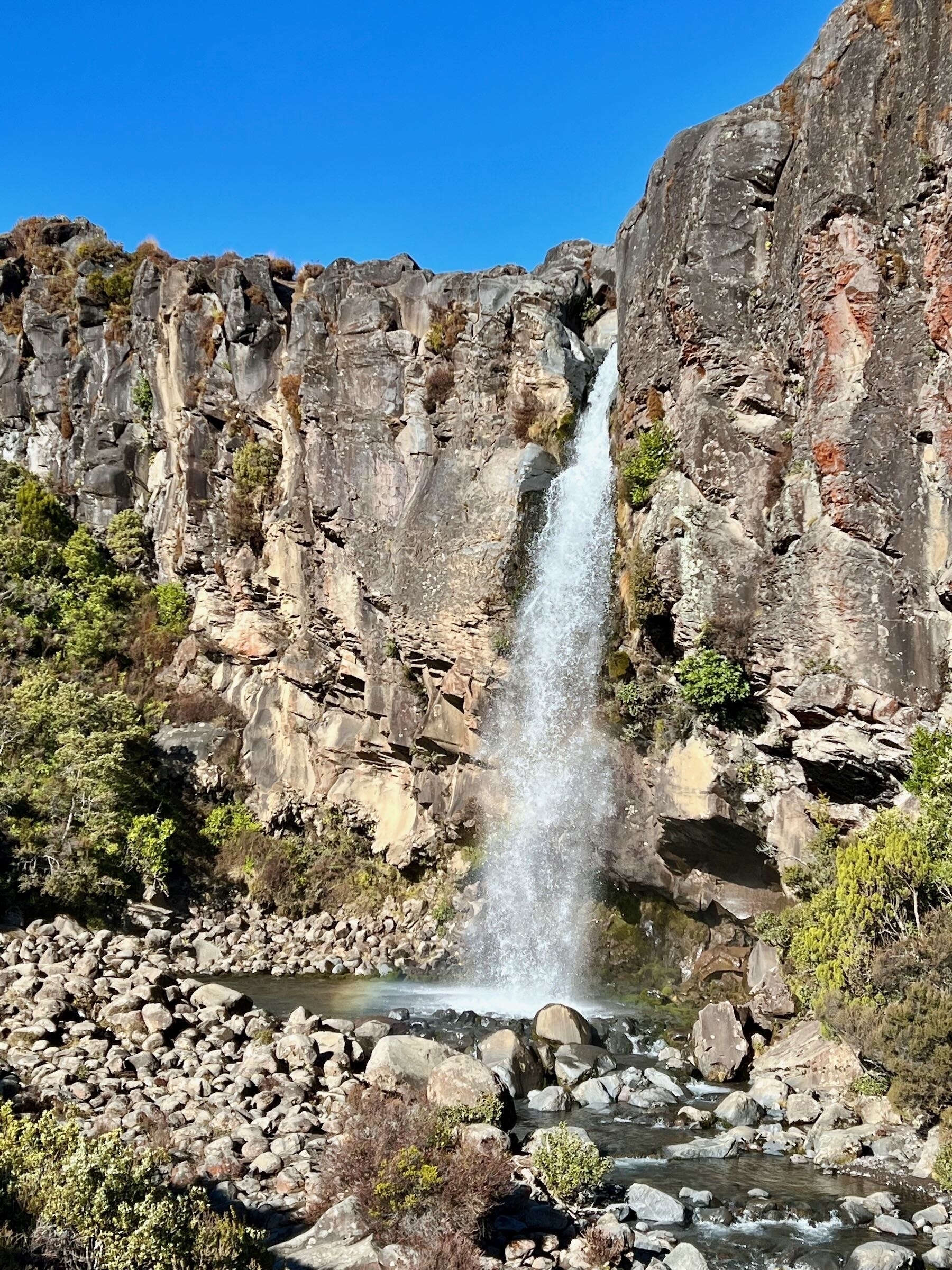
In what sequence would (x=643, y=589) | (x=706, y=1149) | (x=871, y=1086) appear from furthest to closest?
(x=643, y=589) < (x=871, y=1086) < (x=706, y=1149)

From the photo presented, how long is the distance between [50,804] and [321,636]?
940cm

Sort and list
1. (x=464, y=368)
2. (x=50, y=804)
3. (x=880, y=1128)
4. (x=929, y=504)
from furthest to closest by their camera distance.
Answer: (x=464, y=368) → (x=50, y=804) → (x=929, y=504) → (x=880, y=1128)

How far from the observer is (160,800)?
28.8 meters

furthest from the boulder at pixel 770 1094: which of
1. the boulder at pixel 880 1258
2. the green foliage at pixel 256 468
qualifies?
the green foliage at pixel 256 468

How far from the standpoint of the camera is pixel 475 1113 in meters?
11.5

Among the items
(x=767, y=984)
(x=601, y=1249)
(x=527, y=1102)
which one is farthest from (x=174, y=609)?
(x=601, y=1249)

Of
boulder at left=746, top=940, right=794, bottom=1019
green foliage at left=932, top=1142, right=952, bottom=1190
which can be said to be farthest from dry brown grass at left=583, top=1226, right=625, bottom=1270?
boulder at left=746, top=940, right=794, bottom=1019

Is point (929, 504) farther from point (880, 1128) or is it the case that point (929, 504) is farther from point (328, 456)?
point (328, 456)

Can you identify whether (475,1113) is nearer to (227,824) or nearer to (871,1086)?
(871,1086)

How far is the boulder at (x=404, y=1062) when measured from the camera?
12.7 m

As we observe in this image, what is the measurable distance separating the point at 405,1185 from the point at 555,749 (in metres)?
15.5

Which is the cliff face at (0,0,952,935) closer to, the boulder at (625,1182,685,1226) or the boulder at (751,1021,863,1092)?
the boulder at (751,1021,863,1092)

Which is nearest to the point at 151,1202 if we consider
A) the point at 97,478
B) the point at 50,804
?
the point at 50,804

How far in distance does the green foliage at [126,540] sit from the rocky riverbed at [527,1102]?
23.1 m
